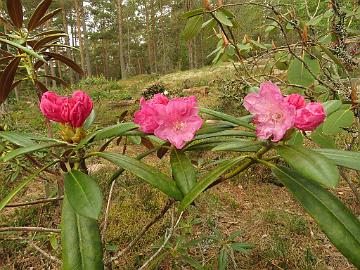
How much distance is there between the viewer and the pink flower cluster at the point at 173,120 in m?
0.78

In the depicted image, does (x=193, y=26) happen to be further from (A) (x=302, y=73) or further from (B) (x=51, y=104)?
(B) (x=51, y=104)

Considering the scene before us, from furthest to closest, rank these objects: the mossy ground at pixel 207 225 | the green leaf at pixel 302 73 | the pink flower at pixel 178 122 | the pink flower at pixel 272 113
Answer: the mossy ground at pixel 207 225 < the green leaf at pixel 302 73 < the pink flower at pixel 178 122 < the pink flower at pixel 272 113

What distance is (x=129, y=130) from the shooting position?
0.86 meters

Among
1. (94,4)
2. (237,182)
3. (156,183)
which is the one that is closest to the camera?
(156,183)

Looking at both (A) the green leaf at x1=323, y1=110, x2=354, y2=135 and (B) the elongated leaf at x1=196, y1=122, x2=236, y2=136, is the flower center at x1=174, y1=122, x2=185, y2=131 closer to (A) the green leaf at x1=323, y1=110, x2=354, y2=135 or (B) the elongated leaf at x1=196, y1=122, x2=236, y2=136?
(B) the elongated leaf at x1=196, y1=122, x2=236, y2=136

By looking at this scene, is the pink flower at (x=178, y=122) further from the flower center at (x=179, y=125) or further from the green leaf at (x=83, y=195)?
the green leaf at (x=83, y=195)

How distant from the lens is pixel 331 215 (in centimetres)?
66

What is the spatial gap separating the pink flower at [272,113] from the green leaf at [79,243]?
1.36ft

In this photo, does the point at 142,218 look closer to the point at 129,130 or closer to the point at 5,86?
the point at 5,86

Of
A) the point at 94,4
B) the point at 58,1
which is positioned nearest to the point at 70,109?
the point at 58,1

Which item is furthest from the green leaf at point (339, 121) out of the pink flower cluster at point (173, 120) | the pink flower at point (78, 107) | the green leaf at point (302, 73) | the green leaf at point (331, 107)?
the pink flower at point (78, 107)

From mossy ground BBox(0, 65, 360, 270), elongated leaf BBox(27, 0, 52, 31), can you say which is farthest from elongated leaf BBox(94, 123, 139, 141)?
mossy ground BBox(0, 65, 360, 270)

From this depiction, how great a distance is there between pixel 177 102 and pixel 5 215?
107 inches

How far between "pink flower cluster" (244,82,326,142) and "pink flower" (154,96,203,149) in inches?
5.9
